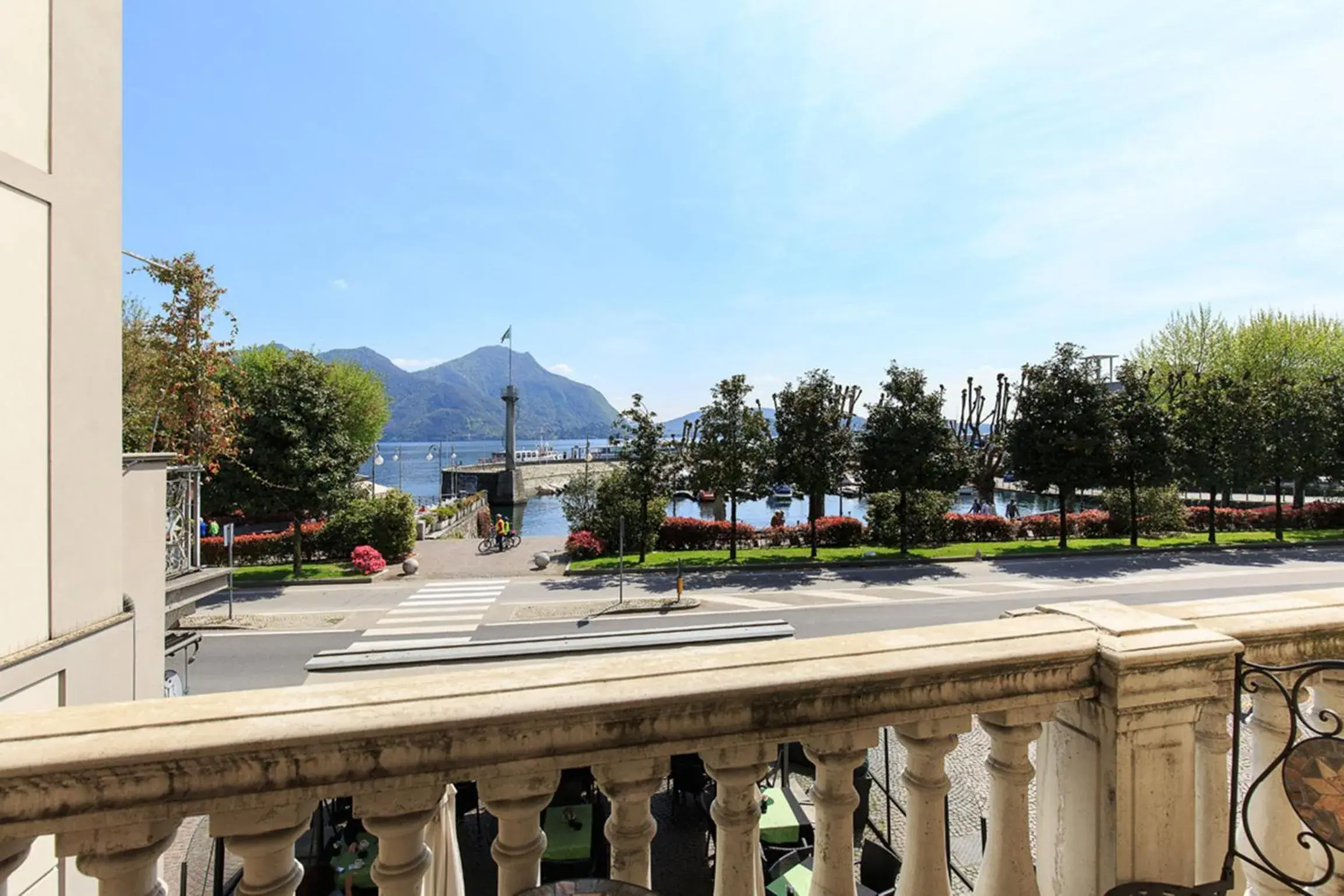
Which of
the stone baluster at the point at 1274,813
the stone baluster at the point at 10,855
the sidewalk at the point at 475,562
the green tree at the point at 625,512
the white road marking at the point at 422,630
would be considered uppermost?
the stone baluster at the point at 10,855

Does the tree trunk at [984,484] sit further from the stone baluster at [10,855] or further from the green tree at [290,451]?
the stone baluster at [10,855]

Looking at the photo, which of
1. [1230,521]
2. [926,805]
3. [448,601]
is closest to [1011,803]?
[926,805]

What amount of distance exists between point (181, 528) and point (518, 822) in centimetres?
1053

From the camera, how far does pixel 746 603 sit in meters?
19.3

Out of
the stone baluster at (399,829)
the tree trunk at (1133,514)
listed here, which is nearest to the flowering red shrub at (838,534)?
the tree trunk at (1133,514)

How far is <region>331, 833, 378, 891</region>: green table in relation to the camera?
19.7 feet

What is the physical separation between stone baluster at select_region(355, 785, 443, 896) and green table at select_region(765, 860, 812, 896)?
530cm

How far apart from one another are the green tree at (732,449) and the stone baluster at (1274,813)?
23.4 metres

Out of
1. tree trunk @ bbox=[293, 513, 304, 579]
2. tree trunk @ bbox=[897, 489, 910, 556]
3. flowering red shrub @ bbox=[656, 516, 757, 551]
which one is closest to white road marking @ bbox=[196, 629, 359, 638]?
tree trunk @ bbox=[293, 513, 304, 579]

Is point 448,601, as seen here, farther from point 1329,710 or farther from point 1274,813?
point 1329,710

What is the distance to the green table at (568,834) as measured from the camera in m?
6.46

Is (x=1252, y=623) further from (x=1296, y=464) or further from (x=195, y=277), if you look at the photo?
(x=1296, y=464)

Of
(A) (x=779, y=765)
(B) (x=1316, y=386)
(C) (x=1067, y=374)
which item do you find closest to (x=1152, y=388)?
(B) (x=1316, y=386)

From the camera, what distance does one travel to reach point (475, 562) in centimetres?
2619
